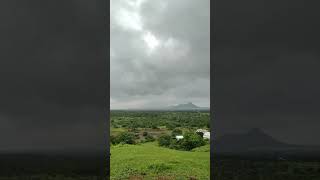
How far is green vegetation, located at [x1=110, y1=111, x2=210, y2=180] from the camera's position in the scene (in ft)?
27.4

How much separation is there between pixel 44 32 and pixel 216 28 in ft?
6.57

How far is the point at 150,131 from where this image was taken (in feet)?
39.0

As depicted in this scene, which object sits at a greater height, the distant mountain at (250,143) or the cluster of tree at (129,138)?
the distant mountain at (250,143)

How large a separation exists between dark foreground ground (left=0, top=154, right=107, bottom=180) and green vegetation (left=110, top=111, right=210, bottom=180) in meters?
2.23

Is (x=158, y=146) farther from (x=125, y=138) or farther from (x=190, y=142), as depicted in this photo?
(x=125, y=138)

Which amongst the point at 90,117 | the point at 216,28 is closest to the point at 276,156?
the point at 216,28

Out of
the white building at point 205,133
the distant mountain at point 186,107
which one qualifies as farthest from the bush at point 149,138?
the distant mountain at point 186,107

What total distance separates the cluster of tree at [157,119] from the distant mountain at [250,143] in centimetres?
586

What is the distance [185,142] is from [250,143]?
4665 millimetres

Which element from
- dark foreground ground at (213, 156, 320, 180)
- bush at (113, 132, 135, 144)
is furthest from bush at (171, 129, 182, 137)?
dark foreground ground at (213, 156, 320, 180)

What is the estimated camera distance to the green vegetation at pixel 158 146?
8.35m

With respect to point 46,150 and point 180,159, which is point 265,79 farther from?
point 180,159

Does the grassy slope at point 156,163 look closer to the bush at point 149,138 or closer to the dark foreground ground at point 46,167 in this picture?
the bush at point 149,138

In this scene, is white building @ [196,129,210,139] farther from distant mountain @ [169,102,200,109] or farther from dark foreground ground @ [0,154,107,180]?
dark foreground ground @ [0,154,107,180]
